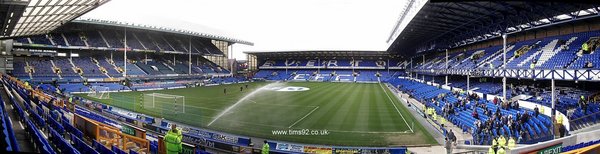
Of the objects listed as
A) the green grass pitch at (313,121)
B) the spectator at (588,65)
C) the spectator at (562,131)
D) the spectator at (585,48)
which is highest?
the spectator at (585,48)

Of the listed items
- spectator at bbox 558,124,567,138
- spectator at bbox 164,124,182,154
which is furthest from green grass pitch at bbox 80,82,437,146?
spectator at bbox 164,124,182,154

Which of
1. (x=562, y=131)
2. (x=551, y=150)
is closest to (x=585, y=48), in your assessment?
(x=562, y=131)

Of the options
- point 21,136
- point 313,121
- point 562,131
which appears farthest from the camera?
point 313,121

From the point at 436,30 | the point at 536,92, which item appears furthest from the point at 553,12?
the point at 436,30

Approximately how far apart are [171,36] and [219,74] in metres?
13.0

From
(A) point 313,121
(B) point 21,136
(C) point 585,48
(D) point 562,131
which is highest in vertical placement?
(C) point 585,48

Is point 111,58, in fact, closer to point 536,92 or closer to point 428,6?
A: point 428,6

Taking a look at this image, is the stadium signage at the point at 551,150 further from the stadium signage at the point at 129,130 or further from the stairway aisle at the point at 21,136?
the stairway aisle at the point at 21,136

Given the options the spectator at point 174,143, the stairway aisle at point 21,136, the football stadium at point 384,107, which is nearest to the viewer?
the stairway aisle at point 21,136

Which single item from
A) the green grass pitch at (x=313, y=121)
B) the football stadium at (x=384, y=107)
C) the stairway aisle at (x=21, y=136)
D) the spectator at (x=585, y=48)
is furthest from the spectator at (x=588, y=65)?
the stairway aisle at (x=21, y=136)

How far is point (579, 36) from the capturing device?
2283 cm

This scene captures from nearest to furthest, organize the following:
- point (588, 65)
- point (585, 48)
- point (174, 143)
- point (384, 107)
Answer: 1. point (174, 143)
2. point (588, 65)
3. point (585, 48)
4. point (384, 107)

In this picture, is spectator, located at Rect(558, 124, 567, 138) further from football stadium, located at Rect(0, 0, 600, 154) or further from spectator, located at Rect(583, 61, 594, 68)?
spectator, located at Rect(583, 61, 594, 68)

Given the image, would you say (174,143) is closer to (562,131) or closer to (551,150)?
(551,150)
